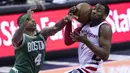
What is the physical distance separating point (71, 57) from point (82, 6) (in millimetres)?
7234

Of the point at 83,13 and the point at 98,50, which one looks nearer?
the point at 98,50

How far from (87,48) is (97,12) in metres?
0.50

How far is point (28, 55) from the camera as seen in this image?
653 cm

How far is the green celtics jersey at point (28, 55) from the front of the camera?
652 centimetres

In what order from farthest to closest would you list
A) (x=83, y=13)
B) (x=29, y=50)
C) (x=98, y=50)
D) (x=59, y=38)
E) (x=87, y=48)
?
(x=59, y=38) < (x=29, y=50) < (x=87, y=48) < (x=83, y=13) < (x=98, y=50)

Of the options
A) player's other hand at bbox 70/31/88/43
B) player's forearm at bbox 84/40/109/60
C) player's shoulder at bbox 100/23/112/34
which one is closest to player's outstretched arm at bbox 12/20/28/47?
player's other hand at bbox 70/31/88/43

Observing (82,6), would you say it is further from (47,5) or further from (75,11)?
(47,5)

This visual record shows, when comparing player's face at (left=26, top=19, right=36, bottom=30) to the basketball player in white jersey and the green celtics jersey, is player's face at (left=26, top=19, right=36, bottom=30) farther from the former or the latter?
the basketball player in white jersey

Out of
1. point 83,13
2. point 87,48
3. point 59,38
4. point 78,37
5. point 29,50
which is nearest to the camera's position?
point 78,37

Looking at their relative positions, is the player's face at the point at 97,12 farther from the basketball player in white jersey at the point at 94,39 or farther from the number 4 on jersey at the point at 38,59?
the number 4 on jersey at the point at 38,59

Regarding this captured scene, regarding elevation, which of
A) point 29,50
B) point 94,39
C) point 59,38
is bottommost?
point 59,38

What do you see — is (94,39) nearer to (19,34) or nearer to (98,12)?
(98,12)

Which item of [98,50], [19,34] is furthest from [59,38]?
[98,50]

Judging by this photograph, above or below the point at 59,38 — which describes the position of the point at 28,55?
above
